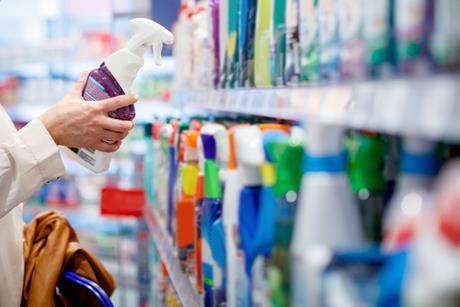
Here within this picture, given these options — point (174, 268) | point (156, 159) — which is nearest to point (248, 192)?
point (174, 268)

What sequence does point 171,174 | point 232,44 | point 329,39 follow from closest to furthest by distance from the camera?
1. point 329,39
2. point 232,44
3. point 171,174

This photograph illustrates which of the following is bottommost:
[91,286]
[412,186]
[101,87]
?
[91,286]

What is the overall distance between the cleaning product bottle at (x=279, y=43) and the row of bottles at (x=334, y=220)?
0.16 meters

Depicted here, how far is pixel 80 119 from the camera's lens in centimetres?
197

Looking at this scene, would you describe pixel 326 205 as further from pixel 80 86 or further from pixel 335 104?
pixel 80 86

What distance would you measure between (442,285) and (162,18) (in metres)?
4.54

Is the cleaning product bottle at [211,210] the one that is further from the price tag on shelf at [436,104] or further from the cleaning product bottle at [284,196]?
the price tag on shelf at [436,104]

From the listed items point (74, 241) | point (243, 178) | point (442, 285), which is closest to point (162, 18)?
point (74, 241)

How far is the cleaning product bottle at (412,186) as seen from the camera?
2.22 ft

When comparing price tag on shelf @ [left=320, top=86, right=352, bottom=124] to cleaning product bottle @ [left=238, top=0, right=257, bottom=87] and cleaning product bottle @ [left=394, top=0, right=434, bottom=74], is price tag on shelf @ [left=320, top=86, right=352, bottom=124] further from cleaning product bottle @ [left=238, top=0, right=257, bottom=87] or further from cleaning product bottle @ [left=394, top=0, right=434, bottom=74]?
cleaning product bottle @ [left=238, top=0, right=257, bottom=87]

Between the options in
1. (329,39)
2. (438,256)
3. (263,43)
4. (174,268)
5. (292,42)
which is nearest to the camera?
(438,256)

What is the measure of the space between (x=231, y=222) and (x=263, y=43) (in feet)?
1.41

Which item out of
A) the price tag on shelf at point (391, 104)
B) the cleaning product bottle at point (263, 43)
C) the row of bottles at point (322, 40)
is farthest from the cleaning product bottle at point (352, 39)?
the cleaning product bottle at point (263, 43)

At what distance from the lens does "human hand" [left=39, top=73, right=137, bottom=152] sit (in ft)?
6.46
